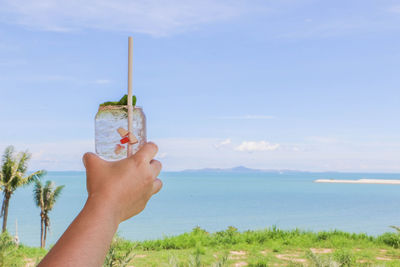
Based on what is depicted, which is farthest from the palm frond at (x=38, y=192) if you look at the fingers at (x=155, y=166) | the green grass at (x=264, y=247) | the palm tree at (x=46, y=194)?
the fingers at (x=155, y=166)

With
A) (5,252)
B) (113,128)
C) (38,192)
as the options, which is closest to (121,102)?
(113,128)

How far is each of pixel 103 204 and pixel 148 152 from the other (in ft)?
0.60

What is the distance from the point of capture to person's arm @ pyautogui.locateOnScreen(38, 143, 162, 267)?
35.6 inches

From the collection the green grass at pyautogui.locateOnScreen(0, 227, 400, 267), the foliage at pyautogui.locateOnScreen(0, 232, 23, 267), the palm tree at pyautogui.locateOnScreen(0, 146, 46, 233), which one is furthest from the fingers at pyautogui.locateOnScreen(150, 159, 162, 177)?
the palm tree at pyautogui.locateOnScreen(0, 146, 46, 233)

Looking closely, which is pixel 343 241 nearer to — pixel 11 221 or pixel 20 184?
pixel 20 184

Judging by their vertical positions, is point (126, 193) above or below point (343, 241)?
above

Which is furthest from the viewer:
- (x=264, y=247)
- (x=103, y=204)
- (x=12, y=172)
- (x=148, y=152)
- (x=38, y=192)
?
(x=38, y=192)

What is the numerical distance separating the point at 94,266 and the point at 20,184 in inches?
765

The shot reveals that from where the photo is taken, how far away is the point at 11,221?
47094 mm

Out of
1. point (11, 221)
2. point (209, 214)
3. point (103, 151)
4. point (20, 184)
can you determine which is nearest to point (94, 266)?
point (103, 151)

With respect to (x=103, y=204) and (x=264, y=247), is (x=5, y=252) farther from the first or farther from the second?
(x=264, y=247)

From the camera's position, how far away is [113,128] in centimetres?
146

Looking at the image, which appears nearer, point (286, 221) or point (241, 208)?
point (286, 221)

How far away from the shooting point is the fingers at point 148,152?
1089mm
